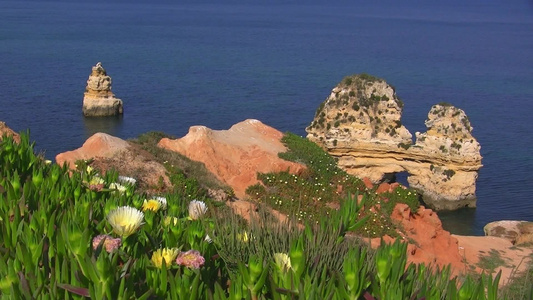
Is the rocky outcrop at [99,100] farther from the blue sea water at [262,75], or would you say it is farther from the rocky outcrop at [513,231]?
the rocky outcrop at [513,231]

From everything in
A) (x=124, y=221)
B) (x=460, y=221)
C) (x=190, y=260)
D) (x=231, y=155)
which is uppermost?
(x=124, y=221)

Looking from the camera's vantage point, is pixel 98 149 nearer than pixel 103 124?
Yes

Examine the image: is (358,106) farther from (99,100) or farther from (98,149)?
(99,100)

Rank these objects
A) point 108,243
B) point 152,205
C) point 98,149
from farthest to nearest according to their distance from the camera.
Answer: point 98,149 < point 152,205 < point 108,243

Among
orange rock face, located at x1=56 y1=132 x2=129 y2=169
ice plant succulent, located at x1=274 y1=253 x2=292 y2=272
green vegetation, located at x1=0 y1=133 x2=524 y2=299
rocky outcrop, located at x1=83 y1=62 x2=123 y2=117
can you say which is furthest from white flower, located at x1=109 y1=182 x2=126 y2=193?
rocky outcrop, located at x1=83 y1=62 x2=123 y2=117

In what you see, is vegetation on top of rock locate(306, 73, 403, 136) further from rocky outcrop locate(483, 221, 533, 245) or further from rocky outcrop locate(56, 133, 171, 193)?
rocky outcrop locate(56, 133, 171, 193)

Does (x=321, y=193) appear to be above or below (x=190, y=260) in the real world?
below

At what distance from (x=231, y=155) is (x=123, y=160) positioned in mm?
6749

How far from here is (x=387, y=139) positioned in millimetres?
39062

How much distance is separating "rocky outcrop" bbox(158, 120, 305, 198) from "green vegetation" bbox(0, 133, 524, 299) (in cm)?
1545

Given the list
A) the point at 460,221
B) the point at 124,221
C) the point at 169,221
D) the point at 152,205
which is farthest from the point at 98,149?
the point at 460,221

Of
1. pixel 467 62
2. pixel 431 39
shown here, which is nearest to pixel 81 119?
pixel 467 62

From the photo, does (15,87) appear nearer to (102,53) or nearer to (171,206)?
(102,53)

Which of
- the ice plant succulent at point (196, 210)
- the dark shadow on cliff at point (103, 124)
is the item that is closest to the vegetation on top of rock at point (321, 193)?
the ice plant succulent at point (196, 210)
